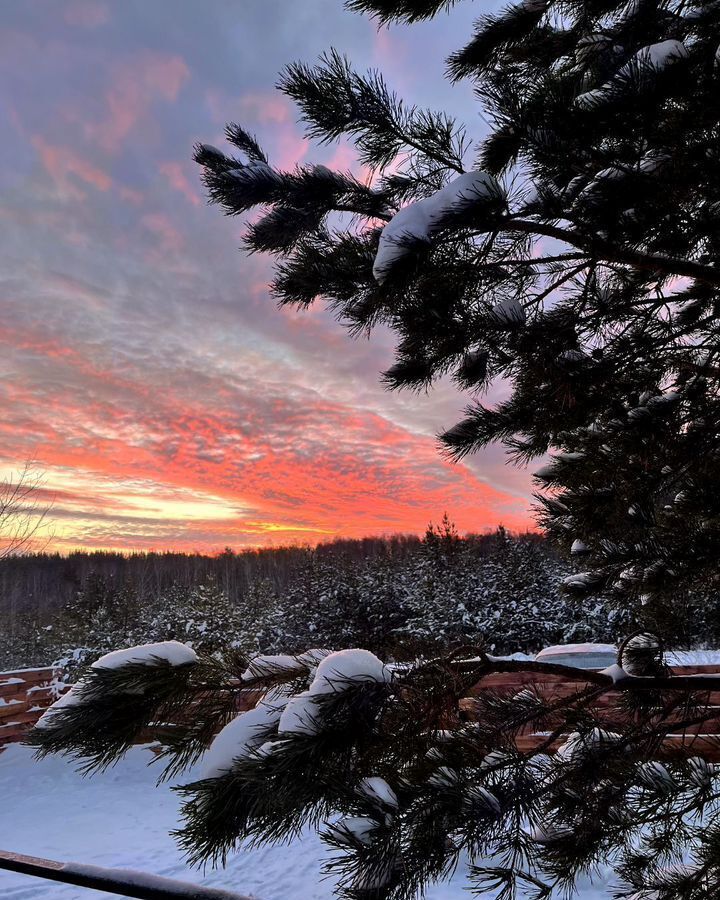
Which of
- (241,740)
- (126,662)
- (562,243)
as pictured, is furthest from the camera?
(562,243)

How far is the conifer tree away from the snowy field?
2031 mm

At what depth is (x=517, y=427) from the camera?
2297 mm

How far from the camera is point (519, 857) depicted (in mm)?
1028

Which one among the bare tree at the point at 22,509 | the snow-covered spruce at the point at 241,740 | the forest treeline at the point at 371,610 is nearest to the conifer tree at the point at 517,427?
the snow-covered spruce at the point at 241,740

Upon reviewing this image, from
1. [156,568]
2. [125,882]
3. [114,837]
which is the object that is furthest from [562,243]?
[156,568]

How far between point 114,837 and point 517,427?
497 centimetres

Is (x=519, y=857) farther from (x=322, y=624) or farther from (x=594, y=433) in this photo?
(x=322, y=624)

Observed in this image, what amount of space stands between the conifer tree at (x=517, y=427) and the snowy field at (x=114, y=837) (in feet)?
6.66

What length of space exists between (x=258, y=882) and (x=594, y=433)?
150 inches

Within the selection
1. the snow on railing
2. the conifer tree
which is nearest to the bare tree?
the conifer tree

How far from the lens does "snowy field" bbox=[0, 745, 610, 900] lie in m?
3.88

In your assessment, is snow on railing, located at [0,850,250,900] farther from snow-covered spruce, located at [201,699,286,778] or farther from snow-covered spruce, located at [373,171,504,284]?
snow-covered spruce, located at [373,171,504,284]

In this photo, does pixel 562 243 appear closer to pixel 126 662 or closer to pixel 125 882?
pixel 126 662

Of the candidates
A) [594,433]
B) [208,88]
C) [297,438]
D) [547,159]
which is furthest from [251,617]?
[547,159]
